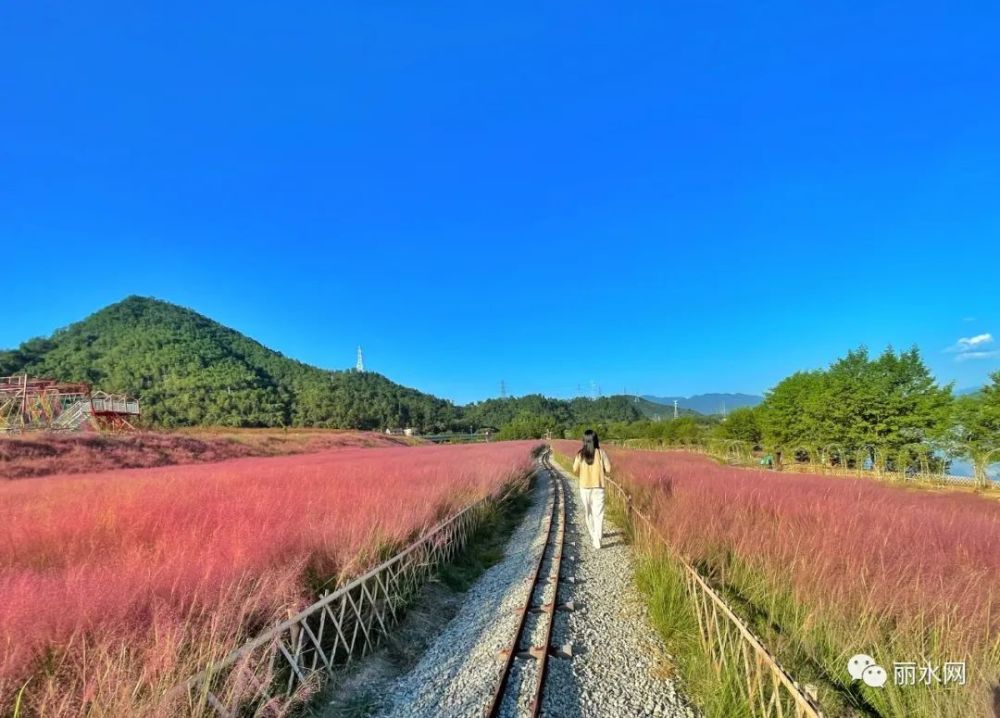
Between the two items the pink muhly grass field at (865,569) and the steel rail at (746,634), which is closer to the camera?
the steel rail at (746,634)

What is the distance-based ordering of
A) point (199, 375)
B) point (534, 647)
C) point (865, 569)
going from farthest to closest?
1. point (199, 375)
2. point (534, 647)
3. point (865, 569)

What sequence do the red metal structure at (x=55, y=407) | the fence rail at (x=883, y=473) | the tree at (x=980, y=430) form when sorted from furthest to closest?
the red metal structure at (x=55, y=407) < the fence rail at (x=883, y=473) < the tree at (x=980, y=430)

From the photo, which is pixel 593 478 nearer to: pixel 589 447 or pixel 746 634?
pixel 589 447

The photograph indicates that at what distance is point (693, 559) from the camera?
6.81 m

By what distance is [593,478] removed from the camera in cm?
1009

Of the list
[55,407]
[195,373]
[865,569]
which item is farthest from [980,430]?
[195,373]

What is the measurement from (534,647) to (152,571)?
3693mm

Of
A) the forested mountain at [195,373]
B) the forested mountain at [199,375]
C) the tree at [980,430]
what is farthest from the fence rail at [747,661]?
the forested mountain at [199,375]

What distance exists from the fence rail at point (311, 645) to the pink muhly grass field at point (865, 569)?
3.85 m

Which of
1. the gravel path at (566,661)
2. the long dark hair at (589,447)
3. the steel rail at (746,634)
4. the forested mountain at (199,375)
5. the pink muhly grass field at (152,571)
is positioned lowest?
the gravel path at (566,661)

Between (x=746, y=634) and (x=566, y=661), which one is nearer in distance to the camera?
(x=746, y=634)

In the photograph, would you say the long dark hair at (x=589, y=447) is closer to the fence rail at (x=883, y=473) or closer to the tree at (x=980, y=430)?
the fence rail at (x=883, y=473)

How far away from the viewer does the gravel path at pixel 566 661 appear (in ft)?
14.1

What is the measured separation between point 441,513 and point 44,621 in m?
7.71
